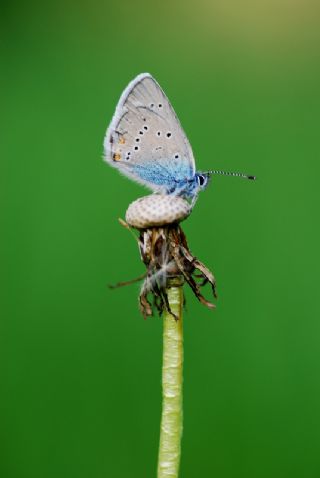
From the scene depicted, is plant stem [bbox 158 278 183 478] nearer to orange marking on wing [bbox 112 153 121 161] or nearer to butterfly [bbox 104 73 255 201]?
butterfly [bbox 104 73 255 201]

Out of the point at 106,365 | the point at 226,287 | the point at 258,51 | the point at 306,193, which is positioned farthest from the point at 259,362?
the point at 258,51

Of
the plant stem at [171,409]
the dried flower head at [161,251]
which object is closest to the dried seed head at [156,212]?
the dried flower head at [161,251]

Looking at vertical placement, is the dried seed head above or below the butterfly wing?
below

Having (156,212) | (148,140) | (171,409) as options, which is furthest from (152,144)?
(171,409)

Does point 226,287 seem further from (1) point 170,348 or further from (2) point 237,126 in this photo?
(1) point 170,348

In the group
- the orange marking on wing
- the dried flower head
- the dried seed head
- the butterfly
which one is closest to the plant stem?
the dried flower head

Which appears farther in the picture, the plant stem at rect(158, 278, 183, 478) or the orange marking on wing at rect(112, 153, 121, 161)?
the orange marking on wing at rect(112, 153, 121, 161)

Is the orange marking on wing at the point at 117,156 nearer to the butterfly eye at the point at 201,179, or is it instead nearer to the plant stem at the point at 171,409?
the butterfly eye at the point at 201,179
